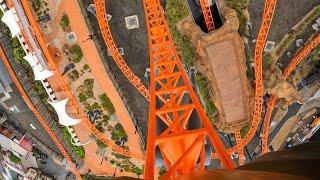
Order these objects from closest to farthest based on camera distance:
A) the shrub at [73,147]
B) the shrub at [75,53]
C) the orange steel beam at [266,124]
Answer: the shrub at [75,53], the orange steel beam at [266,124], the shrub at [73,147]

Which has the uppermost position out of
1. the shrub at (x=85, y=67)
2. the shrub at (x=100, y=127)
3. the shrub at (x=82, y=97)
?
the shrub at (x=85, y=67)

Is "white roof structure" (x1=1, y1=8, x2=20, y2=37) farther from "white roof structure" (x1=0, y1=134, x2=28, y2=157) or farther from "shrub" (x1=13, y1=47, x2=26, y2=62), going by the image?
"white roof structure" (x1=0, y1=134, x2=28, y2=157)

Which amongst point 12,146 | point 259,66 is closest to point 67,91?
point 12,146

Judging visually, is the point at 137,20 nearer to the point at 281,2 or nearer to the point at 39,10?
the point at 39,10

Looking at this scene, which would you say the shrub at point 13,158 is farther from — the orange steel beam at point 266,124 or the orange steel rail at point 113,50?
the orange steel beam at point 266,124

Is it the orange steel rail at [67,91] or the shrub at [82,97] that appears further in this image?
the shrub at [82,97]

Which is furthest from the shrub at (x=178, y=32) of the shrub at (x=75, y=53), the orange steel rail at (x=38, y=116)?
the orange steel rail at (x=38, y=116)

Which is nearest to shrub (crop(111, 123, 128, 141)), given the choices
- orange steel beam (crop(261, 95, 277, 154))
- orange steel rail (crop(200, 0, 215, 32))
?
orange steel rail (crop(200, 0, 215, 32))
